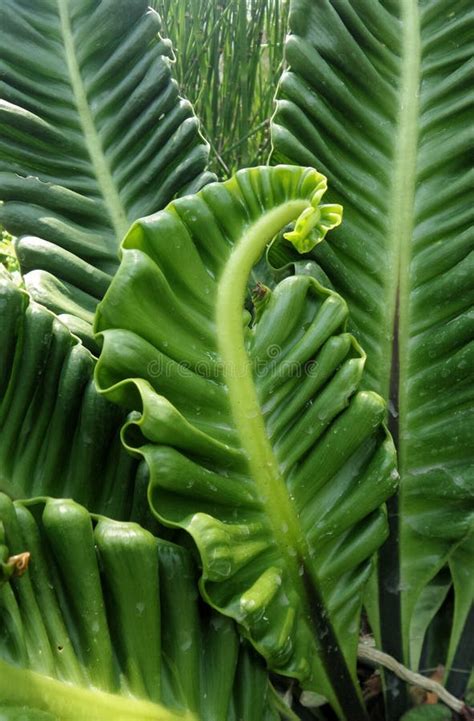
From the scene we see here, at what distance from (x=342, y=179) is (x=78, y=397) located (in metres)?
0.40

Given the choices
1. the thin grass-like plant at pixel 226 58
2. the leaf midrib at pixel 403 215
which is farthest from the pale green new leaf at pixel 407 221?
the thin grass-like plant at pixel 226 58

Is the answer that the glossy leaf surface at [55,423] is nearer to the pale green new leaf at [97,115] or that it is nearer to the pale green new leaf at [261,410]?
the pale green new leaf at [261,410]

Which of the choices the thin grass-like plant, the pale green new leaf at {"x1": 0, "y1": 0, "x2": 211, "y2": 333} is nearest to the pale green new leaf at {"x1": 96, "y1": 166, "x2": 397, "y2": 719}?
the pale green new leaf at {"x1": 0, "y1": 0, "x2": 211, "y2": 333}

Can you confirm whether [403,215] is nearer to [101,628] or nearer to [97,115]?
[97,115]

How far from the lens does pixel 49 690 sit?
1.70ft

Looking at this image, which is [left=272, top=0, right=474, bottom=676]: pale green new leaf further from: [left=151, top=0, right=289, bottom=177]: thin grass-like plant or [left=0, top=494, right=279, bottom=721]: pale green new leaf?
[left=151, top=0, right=289, bottom=177]: thin grass-like plant

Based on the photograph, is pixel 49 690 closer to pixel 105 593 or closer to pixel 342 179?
pixel 105 593

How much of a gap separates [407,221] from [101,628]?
0.55 metres

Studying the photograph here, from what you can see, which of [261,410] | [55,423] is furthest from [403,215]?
[55,423]

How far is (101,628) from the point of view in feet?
1.85

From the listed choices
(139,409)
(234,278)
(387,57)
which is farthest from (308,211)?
(387,57)

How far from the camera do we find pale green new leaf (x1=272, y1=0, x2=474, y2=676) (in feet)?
2.62

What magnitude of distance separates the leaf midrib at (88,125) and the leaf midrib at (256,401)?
304 mm

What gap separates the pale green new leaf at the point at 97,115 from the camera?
0.90m
